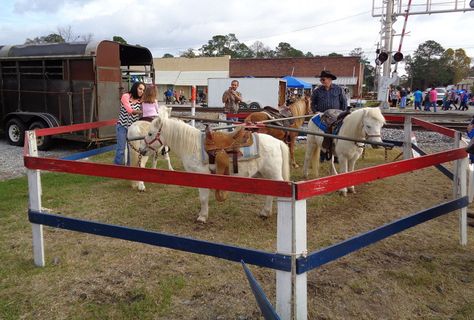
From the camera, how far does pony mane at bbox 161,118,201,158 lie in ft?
A: 16.0

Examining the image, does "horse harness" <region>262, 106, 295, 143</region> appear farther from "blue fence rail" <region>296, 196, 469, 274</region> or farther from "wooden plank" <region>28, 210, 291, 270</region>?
"wooden plank" <region>28, 210, 291, 270</region>

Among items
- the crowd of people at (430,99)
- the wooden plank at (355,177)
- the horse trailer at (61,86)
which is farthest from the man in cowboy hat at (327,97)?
the crowd of people at (430,99)

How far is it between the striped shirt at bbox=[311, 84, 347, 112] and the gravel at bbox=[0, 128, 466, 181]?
147 inches

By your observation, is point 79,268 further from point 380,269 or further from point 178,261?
point 380,269

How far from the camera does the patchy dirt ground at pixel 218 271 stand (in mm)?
3057

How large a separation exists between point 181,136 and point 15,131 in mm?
8144

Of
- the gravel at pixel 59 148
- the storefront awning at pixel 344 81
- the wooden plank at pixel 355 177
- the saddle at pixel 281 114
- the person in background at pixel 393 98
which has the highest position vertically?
the storefront awning at pixel 344 81

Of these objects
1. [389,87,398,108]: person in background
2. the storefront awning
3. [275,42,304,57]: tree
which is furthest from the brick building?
[275,42,304,57]: tree

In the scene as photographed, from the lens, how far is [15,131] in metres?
10.9

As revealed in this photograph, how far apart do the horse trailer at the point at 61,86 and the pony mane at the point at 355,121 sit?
6275 mm

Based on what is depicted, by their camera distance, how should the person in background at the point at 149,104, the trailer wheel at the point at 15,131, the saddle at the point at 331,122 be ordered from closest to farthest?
the saddle at the point at 331,122 < the person in background at the point at 149,104 < the trailer wheel at the point at 15,131

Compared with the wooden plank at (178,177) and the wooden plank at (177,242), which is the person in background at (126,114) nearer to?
the wooden plank at (178,177)

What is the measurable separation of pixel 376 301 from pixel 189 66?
53304 mm

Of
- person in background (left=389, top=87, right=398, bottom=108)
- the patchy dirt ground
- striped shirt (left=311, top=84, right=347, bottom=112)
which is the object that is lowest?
the patchy dirt ground
